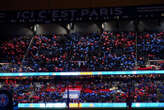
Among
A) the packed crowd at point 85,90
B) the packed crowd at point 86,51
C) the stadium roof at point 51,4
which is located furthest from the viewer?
the packed crowd at point 86,51

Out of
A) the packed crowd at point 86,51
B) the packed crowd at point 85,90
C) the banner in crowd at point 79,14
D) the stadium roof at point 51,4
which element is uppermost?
the stadium roof at point 51,4

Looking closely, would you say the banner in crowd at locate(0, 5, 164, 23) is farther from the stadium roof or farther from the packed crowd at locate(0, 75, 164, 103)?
the packed crowd at locate(0, 75, 164, 103)

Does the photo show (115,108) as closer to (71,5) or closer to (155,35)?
(71,5)

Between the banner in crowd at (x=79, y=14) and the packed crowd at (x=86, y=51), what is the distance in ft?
14.6

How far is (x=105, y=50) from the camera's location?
34.4 feet

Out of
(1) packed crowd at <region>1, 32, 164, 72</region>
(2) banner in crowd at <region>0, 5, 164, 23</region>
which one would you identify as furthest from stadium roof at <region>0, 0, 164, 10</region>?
(1) packed crowd at <region>1, 32, 164, 72</region>

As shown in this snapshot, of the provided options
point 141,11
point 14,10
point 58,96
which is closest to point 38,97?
point 58,96

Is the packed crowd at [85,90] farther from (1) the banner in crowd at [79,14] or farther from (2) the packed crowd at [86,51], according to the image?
(2) the packed crowd at [86,51]

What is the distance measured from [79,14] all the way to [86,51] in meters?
5.83

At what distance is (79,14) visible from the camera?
472 cm

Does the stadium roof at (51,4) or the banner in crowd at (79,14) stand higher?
the stadium roof at (51,4)

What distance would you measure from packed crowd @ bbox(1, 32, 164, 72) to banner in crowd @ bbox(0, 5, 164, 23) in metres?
4.44

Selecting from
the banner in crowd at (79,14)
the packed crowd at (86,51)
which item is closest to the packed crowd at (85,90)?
the banner in crowd at (79,14)

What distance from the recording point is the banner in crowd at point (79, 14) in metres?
4.55
